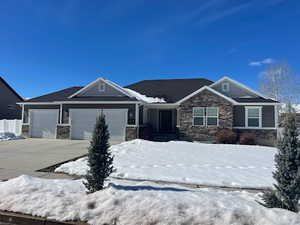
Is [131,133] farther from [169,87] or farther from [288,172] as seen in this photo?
[288,172]

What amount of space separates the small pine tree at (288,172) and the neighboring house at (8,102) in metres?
29.5

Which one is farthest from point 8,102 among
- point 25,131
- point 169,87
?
point 169,87

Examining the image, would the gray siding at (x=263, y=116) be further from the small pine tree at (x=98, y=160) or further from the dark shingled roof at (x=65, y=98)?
the small pine tree at (x=98, y=160)

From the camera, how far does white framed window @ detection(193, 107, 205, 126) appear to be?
15.9 metres

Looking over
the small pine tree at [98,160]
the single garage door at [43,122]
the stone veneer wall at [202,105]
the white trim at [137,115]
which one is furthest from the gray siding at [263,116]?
the single garage door at [43,122]

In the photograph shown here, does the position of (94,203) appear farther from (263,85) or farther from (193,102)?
(263,85)

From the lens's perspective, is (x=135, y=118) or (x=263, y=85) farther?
(x=263, y=85)

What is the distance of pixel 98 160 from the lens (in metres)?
3.95

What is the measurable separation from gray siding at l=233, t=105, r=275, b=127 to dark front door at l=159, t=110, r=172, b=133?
5.29m

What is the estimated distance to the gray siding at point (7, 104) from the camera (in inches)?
1024

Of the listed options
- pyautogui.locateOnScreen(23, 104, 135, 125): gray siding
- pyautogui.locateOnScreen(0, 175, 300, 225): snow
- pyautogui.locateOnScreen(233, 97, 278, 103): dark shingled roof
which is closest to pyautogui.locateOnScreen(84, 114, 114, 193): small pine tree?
pyautogui.locateOnScreen(0, 175, 300, 225): snow

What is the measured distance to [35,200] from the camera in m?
3.73

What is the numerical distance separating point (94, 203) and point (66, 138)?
1430 cm

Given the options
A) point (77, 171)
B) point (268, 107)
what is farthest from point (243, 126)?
point (77, 171)
